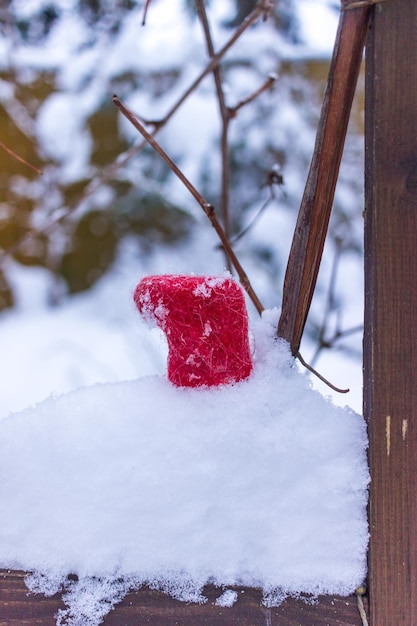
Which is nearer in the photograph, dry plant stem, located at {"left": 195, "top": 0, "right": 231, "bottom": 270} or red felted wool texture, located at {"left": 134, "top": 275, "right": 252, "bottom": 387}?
red felted wool texture, located at {"left": 134, "top": 275, "right": 252, "bottom": 387}

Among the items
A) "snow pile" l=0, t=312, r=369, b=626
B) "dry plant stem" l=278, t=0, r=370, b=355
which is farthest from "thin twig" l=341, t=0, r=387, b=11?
"snow pile" l=0, t=312, r=369, b=626

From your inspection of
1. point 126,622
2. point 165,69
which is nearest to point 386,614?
point 126,622

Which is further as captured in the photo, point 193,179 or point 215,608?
point 193,179

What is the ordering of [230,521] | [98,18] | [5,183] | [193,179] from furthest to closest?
[5,183] < [193,179] < [98,18] < [230,521]

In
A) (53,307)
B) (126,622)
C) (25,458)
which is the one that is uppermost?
(53,307)

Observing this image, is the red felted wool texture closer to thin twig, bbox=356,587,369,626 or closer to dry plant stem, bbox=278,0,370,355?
dry plant stem, bbox=278,0,370,355

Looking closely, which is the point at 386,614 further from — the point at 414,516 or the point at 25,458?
the point at 25,458

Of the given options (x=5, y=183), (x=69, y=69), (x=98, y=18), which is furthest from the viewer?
(x=5, y=183)

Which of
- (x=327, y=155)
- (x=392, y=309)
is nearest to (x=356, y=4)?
(x=327, y=155)
